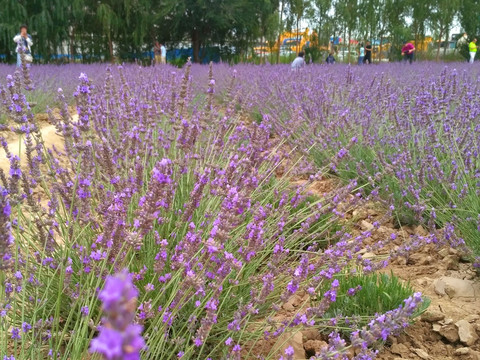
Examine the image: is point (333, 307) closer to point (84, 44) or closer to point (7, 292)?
point (7, 292)

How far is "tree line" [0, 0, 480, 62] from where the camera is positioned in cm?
1855

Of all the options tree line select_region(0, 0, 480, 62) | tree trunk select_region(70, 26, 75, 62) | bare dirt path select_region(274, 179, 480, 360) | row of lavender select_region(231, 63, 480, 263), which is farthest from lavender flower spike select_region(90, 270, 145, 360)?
tree trunk select_region(70, 26, 75, 62)

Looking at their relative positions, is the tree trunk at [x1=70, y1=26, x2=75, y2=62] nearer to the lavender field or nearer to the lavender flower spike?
the lavender field

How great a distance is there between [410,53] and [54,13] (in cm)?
1404

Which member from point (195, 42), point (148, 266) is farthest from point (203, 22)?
point (148, 266)

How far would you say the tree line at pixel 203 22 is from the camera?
60.8 feet

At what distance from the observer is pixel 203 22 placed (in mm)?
23438

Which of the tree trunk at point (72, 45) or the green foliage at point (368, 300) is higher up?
the tree trunk at point (72, 45)

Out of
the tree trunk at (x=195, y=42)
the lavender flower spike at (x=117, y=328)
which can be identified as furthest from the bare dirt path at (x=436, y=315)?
the tree trunk at (x=195, y=42)

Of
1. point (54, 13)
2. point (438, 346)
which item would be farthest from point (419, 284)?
point (54, 13)

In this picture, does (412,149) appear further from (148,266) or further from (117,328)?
(117,328)

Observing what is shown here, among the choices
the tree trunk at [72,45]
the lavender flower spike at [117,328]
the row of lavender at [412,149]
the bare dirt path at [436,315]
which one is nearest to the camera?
the lavender flower spike at [117,328]

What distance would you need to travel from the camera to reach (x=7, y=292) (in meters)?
1.25

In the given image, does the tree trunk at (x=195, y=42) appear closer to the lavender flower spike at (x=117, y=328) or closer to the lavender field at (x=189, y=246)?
the lavender field at (x=189, y=246)
